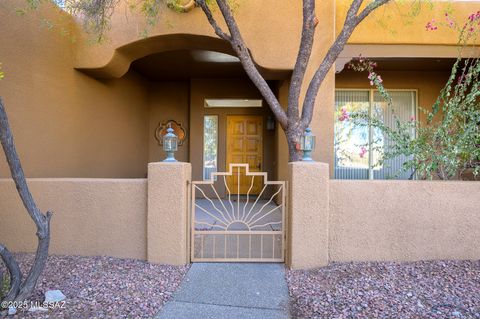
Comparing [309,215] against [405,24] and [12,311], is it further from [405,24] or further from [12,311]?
[405,24]

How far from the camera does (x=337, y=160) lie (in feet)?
25.4

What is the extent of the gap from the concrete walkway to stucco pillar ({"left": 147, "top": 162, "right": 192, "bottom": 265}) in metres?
0.36

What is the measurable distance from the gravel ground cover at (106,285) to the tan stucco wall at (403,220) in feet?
6.93

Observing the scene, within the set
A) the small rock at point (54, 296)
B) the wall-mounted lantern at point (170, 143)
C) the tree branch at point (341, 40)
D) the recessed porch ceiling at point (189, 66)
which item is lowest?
the small rock at point (54, 296)

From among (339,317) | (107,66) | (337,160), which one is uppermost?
(107,66)

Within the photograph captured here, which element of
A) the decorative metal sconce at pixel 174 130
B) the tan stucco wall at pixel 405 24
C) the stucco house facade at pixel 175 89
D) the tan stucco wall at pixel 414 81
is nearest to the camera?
the stucco house facade at pixel 175 89

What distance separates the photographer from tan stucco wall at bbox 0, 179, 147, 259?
166 inches

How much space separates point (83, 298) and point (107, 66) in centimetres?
445

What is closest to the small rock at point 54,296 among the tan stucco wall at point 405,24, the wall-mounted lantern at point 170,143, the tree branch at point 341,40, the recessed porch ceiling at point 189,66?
the wall-mounted lantern at point 170,143

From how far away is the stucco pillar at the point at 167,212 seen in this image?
403 cm

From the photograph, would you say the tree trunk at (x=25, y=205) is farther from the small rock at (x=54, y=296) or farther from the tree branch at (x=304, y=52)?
the tree branch at (x=304, y=52)

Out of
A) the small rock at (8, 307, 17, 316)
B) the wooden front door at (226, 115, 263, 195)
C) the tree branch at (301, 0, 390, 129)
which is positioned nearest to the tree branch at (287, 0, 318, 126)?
the tree branch at (301, 0, 390, 129)

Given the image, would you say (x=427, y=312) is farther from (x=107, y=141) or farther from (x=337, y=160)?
(x=107, y=141)

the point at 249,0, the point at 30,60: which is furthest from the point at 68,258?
the point at 249,0
